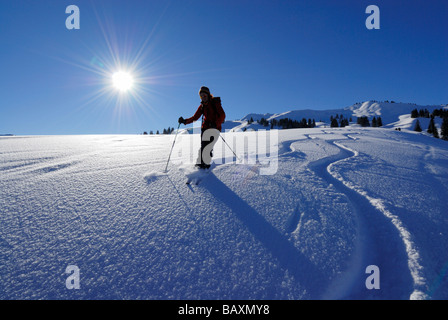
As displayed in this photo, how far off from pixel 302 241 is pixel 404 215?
5.09 ft

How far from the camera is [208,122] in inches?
172

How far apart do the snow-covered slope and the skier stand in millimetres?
838

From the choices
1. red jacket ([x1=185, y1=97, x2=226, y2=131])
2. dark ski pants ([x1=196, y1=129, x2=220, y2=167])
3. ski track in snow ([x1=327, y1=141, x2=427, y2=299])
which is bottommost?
ski track in snow ([x1=327, y1=141, x2=427, y2=299])

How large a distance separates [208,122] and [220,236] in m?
2.92

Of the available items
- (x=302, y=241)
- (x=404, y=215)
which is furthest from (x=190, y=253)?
(x=404, y=215)

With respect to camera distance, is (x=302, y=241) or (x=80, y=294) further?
(x=302, y=241)

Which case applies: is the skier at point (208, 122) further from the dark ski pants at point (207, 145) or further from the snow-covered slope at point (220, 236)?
the snow-covered slope at point (220, 236)

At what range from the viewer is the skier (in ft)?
13.9

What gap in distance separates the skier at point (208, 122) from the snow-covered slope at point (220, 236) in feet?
2.75

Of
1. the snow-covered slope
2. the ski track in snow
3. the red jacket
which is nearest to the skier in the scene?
the red jacket

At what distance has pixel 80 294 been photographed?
4.68 feet

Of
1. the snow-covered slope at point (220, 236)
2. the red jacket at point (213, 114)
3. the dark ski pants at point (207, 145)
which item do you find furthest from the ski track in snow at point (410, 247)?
the red jacket at point (213, 114)

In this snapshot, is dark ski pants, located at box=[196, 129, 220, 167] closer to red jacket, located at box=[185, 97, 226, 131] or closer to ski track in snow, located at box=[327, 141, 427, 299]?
red jacket, located at box=[185, 97, 226, 131]
